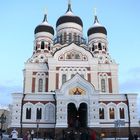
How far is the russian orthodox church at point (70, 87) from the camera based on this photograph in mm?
38438

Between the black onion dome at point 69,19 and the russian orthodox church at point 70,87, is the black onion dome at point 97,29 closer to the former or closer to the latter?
the russian orthodox church at point 70,87

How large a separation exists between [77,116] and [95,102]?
507cm

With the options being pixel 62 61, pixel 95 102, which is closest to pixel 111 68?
pixel 62 61

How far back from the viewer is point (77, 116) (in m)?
41.8

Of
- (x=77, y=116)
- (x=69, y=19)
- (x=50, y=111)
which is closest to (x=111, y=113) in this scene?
(x=77, y=116)

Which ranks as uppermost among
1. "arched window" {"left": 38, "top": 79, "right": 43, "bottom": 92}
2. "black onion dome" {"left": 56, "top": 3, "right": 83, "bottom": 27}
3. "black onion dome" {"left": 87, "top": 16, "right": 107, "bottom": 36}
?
"black onion dome" {"left": 56, "top": 3, "right": 83, "bottom": 27}

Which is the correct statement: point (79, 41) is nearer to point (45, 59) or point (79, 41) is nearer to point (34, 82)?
point (45, 59)

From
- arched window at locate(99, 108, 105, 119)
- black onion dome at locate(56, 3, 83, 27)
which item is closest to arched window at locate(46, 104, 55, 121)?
arched window at locate(99, 108, 105, 119)

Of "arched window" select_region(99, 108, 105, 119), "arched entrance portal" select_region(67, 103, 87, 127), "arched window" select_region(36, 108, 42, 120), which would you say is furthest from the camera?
"arched entrance portal" select_region(67, 103, 87, 127)

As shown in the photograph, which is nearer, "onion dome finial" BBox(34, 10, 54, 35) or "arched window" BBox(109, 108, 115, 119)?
"arched window" BBox(109, 108, 115, 119)

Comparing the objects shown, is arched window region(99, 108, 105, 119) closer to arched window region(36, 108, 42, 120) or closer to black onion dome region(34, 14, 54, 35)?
arched window region(36, 108, 42, 120)

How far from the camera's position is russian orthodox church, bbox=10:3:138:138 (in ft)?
126

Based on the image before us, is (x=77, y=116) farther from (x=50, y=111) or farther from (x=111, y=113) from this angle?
(x=111, y=113)

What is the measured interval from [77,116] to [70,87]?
5485 mm
